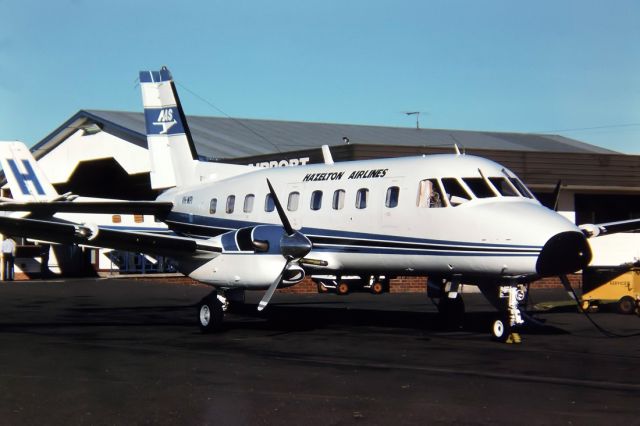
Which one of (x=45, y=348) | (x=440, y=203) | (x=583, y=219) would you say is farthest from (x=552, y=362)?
(x=583, y=219)

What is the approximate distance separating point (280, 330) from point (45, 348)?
205 inches

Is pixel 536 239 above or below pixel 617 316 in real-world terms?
above

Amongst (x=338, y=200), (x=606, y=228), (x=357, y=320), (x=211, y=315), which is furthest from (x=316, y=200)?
(x=606, y=228)

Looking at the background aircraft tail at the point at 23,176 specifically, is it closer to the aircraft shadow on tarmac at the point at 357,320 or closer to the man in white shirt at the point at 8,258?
the man in white shirt at the point at 8,258

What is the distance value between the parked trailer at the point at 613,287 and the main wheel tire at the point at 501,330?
7.31m

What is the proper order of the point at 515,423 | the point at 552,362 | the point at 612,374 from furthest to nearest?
the point at 552,362 → the point at 612,374 → the point at 515,423

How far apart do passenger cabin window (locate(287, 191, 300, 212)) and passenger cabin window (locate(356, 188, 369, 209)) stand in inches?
67.8

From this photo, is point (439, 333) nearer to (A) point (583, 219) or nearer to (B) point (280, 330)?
(B) point (280, 330)

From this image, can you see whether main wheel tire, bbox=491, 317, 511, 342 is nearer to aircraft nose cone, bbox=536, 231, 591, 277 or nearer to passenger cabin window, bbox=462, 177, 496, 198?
aircraft nose cone, bbox=536, 231, 591, 277

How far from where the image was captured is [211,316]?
57.9 feet

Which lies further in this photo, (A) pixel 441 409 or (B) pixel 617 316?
(B) pixel 617 316

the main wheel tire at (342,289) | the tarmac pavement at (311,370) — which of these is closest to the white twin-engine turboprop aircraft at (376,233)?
the tarmac pavement at (311,370)

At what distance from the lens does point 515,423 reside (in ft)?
28.7

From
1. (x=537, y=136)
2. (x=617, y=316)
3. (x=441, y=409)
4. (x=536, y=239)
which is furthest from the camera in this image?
(x=537, y=136)
